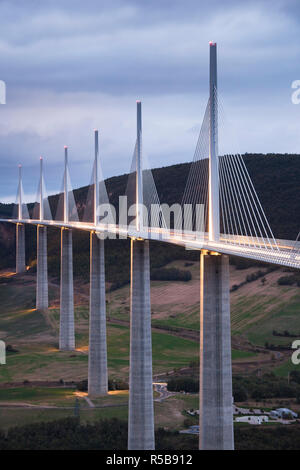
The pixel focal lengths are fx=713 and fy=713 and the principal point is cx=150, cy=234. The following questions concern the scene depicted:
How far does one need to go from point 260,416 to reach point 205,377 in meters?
13.1

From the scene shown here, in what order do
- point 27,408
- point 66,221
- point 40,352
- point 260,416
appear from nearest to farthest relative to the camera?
point 260,416
point 27,408
point 40,352
point 66,221

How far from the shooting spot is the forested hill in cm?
10044

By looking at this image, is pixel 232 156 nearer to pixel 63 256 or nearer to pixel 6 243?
pixel 63 256

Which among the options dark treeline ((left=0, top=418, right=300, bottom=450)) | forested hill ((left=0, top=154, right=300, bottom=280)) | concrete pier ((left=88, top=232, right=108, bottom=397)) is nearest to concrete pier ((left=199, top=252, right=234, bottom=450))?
dark treeline ((left=0, top=418, right=300, bottom=450))

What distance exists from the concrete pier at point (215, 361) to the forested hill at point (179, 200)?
6067 centimetres

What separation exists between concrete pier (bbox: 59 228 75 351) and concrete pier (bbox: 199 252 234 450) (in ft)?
127

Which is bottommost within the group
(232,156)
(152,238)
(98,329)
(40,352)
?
(40,352)

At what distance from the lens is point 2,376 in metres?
53.4

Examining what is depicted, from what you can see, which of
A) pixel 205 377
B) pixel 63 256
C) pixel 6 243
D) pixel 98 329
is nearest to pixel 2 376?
pixel 98 329

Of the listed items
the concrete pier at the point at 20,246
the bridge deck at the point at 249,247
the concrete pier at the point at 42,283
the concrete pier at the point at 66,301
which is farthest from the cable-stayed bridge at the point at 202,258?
the concrete pier at the point at 20,246

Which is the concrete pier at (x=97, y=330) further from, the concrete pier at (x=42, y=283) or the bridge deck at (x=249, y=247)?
the concrete pier at (x=42, y=283)

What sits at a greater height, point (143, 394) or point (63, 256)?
point (63, 256)

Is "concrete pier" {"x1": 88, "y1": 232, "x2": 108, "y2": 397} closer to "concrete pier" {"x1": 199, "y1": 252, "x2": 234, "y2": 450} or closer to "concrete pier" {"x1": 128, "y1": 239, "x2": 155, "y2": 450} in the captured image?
"concrete pier" {"x1": 128, "y1": 239, "x2": 155, "y2": 450}

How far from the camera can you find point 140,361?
36406mm
